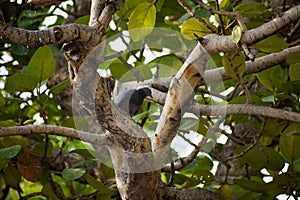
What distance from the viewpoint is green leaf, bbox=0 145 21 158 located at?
3.92 feet

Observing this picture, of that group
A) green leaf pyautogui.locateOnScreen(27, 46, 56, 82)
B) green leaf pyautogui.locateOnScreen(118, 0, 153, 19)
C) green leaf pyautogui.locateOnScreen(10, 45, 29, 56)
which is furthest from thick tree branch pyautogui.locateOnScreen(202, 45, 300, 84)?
green leaf pyautogui.locateOnScreen(10, 45, 29, 56)

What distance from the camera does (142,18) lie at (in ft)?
3.86

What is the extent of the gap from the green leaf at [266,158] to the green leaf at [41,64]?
1.49 feet

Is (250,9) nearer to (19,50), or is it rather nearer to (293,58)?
(293,58)

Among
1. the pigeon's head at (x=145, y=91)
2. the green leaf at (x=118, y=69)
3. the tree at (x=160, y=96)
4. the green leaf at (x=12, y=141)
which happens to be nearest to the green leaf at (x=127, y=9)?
the tree at (x=160, y=96)

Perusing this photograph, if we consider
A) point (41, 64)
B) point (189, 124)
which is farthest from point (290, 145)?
point (41, 64)

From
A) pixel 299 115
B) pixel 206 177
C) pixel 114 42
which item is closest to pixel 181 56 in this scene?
pixel 114 42

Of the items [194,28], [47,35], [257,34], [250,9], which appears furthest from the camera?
[250,9]

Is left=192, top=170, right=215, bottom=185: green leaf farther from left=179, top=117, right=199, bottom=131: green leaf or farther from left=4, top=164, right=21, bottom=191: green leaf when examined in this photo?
left=4, top=164, right=21, bottom=191: green leaf

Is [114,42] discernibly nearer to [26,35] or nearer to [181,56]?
[181,56]

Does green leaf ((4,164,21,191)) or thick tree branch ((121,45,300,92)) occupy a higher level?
thick tree branch ((121,45,300,92))

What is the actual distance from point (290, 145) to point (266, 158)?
0.22 feet

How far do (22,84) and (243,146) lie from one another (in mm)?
489

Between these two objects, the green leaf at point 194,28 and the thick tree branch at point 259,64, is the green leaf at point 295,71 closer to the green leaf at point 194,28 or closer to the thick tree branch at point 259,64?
the thick tree branch at point 259,64
